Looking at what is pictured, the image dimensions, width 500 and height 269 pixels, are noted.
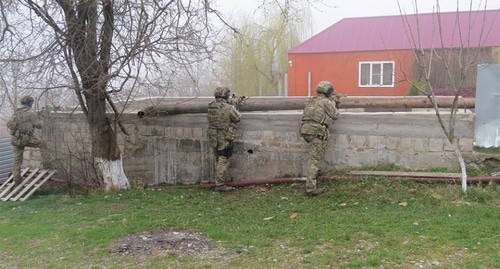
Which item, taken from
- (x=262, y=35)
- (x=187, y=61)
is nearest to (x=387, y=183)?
(x=187, y=61)

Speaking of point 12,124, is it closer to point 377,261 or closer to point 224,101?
Answer: point 224,101

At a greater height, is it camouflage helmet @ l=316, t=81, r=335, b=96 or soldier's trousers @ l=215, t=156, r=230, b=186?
camouflage helmet @ l=316, t=81, r=335, b=96

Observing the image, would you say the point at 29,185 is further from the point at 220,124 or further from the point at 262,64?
the point at 262,64

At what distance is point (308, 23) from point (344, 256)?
98.1 feet

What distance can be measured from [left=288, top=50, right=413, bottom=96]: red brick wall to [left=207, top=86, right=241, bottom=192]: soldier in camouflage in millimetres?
14426

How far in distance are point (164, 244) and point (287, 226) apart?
1499mm

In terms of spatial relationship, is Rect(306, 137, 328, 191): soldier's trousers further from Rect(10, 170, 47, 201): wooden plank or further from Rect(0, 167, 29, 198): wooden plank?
Rect(0, 167, 29, 198): wooden plank

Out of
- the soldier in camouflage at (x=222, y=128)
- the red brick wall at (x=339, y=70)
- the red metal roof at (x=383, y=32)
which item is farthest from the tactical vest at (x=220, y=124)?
the red brick wall at (x=339, y=70)

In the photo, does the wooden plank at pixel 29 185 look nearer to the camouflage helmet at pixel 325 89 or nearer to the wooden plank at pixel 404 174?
the camouflage helmet at pixel 325 89

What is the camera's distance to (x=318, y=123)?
7652 mm

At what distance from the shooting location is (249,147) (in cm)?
903

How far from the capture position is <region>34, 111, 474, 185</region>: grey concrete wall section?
7.62 metres

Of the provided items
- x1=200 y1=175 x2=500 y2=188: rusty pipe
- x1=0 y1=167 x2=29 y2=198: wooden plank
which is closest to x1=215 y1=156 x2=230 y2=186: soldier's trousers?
x1=200 y1=175 x2=500 y2=188: rusty pipe

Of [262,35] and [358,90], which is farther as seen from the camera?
[262,35]
